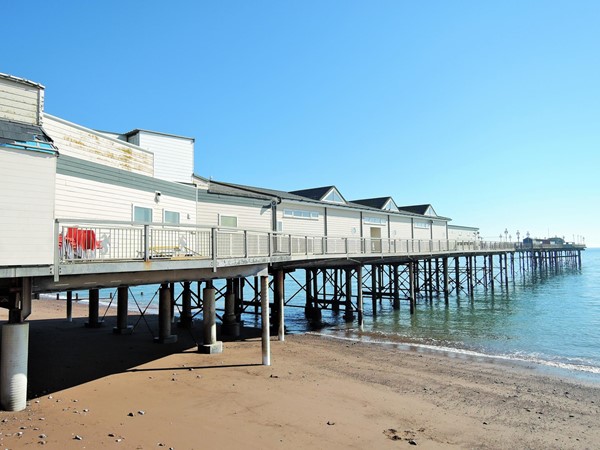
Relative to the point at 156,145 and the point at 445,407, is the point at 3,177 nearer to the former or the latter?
the point at 156,145

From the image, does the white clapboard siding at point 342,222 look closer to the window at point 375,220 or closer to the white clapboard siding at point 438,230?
the window at point 375,220

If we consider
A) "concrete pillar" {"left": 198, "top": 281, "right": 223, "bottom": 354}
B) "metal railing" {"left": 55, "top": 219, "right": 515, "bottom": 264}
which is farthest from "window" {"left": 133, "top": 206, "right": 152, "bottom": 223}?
"concrete pillar" {"left": 198, "top": 281, "right": 223, "bottom": 354}

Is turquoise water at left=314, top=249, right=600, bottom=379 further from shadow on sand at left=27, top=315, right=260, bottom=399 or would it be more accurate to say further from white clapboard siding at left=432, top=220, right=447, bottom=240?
shadow on sand at left=27, top=315, right=260, bottom=399

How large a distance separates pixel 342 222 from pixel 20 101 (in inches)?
786

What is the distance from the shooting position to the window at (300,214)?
70.2 ft

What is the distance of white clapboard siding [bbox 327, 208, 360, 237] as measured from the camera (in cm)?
2491

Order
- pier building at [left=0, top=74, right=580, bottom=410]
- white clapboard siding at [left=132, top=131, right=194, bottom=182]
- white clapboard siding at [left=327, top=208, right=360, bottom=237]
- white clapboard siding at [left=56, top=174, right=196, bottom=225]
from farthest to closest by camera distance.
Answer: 1. white clapboard siding at [left=327, top=208, right=360, bottom=237]
2. white clapboard siding at [left=132, top=131, right=194, bottom=182]
3. white clapboard siding at [left=56, top=174, right=196, bottom=225]
4. pier building at [left=0, top=74, right=580, bottom=410]

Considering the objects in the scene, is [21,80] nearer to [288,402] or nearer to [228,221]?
[288,402]

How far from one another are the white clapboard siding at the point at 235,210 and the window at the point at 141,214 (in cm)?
277

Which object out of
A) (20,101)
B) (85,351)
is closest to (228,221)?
(85,351)

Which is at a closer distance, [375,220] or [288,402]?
[288,402]

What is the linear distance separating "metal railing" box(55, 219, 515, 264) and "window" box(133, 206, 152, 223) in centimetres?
27

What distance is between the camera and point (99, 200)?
36.7 feet

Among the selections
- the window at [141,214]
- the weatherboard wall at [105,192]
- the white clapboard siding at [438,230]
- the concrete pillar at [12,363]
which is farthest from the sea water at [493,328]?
the concrete pillar at [12,363]
